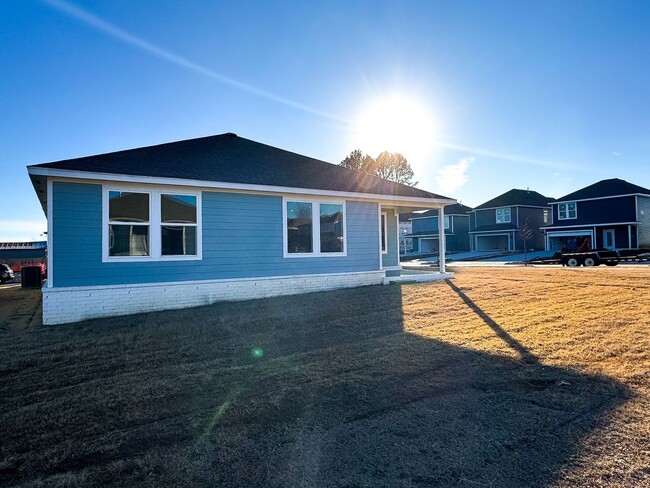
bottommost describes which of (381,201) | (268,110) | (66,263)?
(66,263)

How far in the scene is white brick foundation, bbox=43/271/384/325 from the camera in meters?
8.25

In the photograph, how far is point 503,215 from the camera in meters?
43.0

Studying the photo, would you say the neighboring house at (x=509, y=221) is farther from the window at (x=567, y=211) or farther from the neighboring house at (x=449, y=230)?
the window at (x=567, y=211)

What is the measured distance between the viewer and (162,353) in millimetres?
5598

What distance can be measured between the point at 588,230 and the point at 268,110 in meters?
32.7

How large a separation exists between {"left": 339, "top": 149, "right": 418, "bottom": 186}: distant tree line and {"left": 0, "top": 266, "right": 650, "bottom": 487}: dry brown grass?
40.9m

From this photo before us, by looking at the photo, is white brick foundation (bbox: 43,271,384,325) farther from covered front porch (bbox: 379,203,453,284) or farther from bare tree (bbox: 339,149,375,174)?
bare tree (bbox: 339,149,375,174)

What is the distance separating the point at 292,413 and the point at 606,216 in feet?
128

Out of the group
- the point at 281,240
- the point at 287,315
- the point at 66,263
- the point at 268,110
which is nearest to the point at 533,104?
the point at 268,110

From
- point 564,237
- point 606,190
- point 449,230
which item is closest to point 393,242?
point 606,190

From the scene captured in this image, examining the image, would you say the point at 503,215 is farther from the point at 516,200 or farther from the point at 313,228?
the point at 313,228

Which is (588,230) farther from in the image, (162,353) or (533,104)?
(162,353)

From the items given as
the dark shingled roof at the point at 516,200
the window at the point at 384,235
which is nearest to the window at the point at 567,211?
the dark shingled roof at the point at 516,200

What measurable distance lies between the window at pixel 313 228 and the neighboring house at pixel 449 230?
3783 cm
